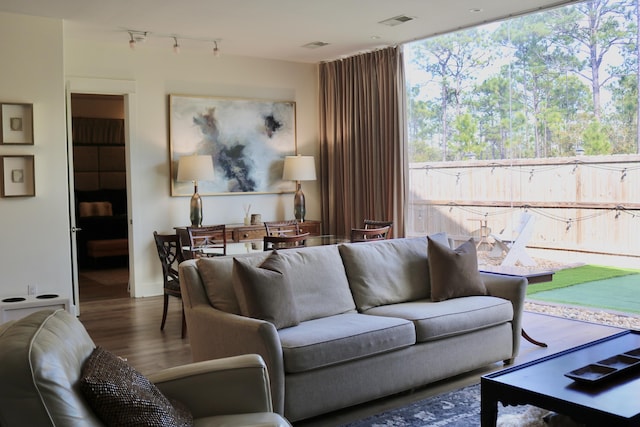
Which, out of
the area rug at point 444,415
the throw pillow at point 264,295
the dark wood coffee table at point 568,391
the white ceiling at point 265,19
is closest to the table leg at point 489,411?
the dark wood coffee table at point 568,391

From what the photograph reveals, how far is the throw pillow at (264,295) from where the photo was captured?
3.62 meters

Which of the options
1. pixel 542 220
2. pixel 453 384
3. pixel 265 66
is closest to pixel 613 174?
pixel 542 220

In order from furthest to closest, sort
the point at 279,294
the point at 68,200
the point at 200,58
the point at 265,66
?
the point at 265,66 < the point at 200,58 < the point at 68,200 < the point at 279,294

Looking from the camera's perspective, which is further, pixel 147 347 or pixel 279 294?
pixel 147 347

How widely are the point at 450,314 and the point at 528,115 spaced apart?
9.90 ft

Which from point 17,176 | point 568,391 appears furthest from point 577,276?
point 17,176

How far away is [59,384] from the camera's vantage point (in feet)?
6.17

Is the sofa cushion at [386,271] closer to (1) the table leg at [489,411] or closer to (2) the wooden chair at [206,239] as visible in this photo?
(1) the table leg at [489,411]

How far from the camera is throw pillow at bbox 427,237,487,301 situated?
177 inches

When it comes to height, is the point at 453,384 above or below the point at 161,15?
below

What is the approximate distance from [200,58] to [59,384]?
21.2ft

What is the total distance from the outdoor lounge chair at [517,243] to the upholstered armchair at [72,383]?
4.69 metres

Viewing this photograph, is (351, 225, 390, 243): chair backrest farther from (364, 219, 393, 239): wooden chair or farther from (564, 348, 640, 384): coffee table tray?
(564, 348, 640, 384): coffee table tray

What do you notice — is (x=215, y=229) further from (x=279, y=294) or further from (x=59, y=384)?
(x=59, y=384)
